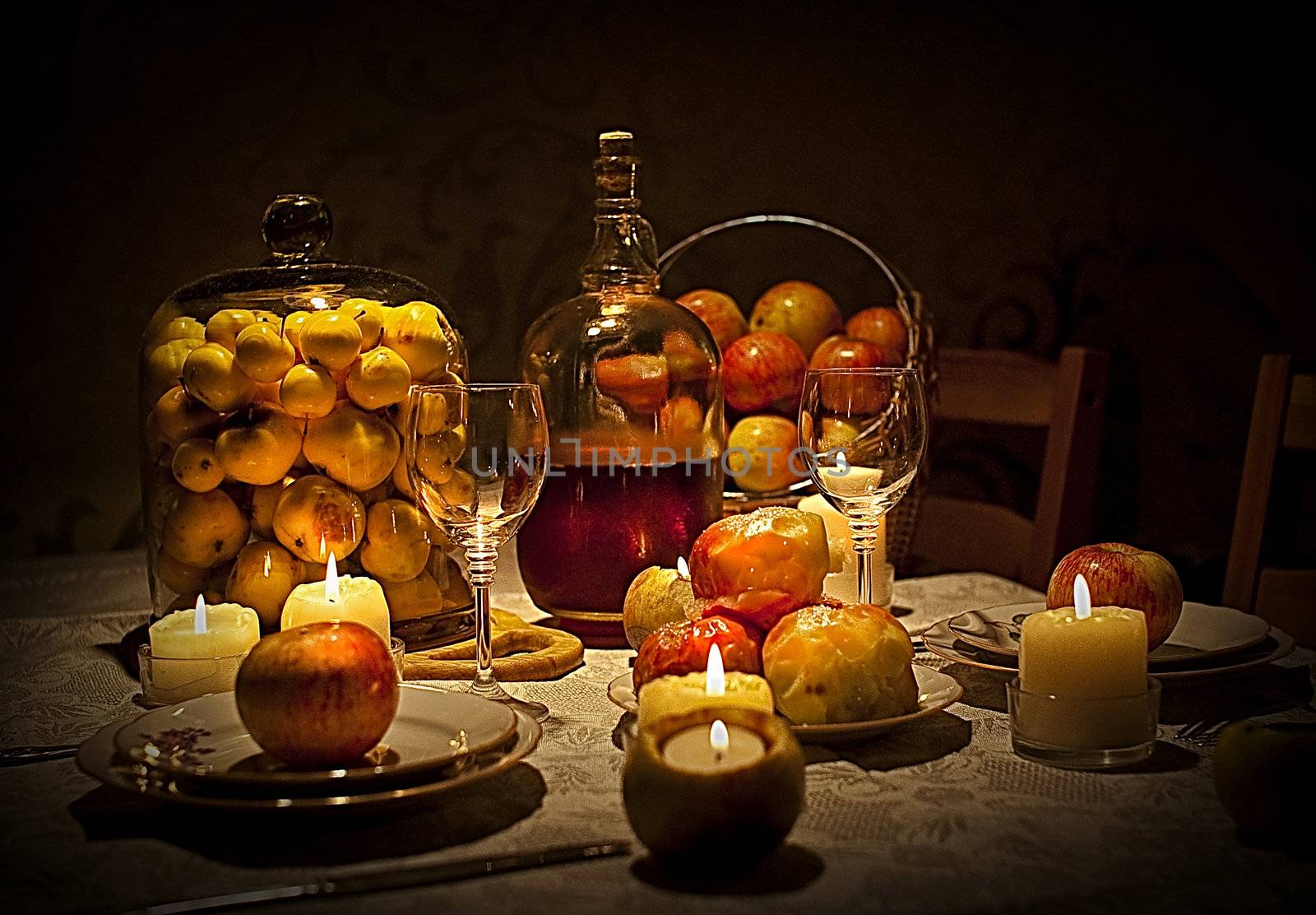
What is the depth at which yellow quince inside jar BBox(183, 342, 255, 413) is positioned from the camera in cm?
102

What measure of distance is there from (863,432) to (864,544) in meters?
0.10

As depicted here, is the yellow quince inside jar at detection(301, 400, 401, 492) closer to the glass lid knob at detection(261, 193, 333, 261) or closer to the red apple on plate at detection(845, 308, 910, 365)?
the glass lid knob at detection(261, 193, 333, 261)

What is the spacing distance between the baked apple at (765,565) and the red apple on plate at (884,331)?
1.93 feet

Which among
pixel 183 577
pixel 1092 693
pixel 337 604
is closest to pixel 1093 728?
pixel 1092 693

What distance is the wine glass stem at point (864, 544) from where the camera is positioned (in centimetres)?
96

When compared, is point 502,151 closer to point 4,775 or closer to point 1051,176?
point 1051,176

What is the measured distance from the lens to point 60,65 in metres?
1.99

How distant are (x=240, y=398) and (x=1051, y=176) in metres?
1.87

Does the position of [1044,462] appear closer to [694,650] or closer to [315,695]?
[694,650]

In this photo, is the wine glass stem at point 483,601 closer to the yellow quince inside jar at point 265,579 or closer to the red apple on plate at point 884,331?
the yellow quince inside jar at point 265,579

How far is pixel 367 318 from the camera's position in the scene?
106 cm

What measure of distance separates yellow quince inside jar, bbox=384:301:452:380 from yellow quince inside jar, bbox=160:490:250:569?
18 cm

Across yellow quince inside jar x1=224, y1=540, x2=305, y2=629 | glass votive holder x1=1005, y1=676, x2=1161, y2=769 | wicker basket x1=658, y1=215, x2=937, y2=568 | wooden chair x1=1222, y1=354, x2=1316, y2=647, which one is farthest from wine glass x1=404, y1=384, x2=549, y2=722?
wooden chair x1=1222, y1=354, x2=1316, y2=647

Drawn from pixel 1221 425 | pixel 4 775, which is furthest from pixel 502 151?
pixel 4 775
